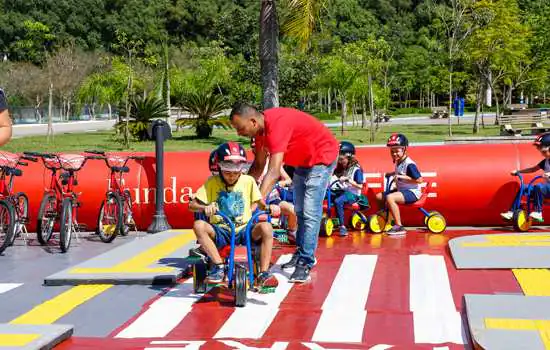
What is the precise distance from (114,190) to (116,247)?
1.46 metres

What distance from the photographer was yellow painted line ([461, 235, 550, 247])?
884 cm

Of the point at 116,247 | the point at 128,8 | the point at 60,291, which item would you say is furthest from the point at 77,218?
the point at 128,8

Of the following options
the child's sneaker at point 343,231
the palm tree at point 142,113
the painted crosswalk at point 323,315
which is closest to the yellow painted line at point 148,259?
the painted crosswalk at point 323,315

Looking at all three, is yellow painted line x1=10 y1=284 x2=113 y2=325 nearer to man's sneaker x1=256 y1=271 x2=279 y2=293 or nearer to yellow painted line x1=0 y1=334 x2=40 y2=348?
yellow painted line x1=0 y1=334 x2=40 y2=348

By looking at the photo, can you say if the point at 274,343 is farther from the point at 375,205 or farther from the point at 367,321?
the point at 375,205

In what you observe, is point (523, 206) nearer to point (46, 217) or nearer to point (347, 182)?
point (347, 182)

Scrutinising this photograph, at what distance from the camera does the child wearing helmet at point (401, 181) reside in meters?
10.2

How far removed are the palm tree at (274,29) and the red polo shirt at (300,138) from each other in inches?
401

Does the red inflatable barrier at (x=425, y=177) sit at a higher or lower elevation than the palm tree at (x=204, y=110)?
lower

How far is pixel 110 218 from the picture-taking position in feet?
33.4

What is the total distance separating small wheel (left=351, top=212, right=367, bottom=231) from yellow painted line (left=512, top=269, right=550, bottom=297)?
3.34 m

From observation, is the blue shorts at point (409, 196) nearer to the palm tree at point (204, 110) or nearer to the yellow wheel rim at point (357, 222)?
the yellow wheel rim at point (357, 222)

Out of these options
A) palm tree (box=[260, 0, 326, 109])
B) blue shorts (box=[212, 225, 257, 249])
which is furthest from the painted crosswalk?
palm tree (box=[260, 0, 326, 109])

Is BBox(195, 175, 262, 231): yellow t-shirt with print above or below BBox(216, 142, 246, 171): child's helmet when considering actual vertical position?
below
